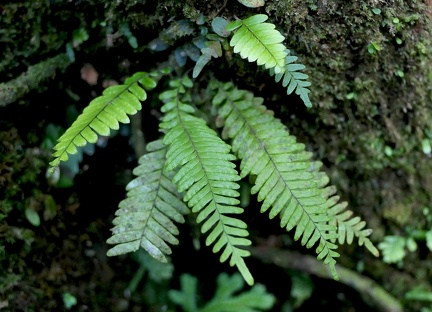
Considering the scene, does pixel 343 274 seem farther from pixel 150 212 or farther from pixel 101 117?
pixel 101 117

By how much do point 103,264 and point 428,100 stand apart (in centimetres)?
201

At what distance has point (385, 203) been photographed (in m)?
2.72

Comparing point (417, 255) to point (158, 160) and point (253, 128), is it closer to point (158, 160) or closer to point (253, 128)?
point (253, 128)

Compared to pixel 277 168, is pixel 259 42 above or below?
above

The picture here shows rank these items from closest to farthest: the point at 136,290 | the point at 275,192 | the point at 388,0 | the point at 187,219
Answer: the point at 275,192 → the point at 388,0 → the point at 187,219 → the point at 136,290

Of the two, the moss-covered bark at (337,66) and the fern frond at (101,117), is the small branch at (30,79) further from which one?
the fern frond at (101,117)

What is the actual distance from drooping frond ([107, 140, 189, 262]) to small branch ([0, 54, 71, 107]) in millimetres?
683

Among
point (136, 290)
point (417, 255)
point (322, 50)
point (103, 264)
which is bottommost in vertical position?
point (136, 290)

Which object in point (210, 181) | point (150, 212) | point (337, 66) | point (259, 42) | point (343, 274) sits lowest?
point (343, 274)

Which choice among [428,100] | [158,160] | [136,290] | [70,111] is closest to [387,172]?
[428,100]

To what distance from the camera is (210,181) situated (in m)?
1.75

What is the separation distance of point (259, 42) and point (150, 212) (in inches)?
32.3

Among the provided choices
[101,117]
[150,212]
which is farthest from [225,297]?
[101,117]

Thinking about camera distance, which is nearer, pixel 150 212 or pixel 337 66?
pixel 150 212
